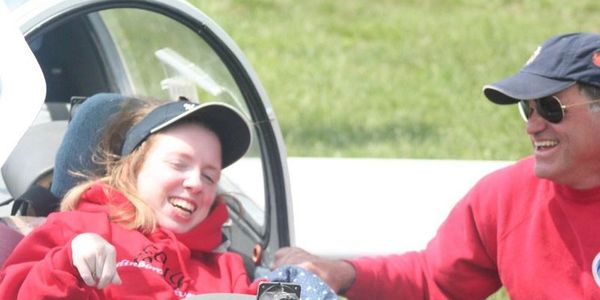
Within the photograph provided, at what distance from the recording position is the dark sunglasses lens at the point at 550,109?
11.6ft

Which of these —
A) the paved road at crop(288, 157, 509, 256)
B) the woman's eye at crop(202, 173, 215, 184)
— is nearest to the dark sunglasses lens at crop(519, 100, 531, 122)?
the woman's eye at crop(202, 173, 215, 184)

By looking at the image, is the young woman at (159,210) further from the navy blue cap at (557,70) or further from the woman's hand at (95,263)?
the navy blue cap at (557,70)

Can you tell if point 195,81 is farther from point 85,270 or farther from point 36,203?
point 85,270

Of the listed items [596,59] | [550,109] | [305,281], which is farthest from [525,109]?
[305,281]

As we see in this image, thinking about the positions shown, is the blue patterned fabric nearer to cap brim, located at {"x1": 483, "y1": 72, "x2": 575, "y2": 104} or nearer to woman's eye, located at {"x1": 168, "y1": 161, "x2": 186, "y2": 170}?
woman's eye, located at {"x1": 168, "y1": 161, "x2": 186, "y2": 170}

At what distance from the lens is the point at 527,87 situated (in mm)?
3527

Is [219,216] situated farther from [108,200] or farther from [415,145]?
[415,145]

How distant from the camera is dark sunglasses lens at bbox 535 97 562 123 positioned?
139 inches

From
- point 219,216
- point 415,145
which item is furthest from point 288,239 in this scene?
point 415,145

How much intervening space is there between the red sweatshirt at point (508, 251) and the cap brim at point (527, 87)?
0.92 feet

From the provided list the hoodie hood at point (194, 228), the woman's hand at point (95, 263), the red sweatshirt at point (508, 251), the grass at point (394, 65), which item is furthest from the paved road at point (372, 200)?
the woman's hand at point (95, 263)

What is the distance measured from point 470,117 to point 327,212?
10.6ft

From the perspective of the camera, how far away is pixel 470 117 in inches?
324

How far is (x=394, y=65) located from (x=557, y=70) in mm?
6033
